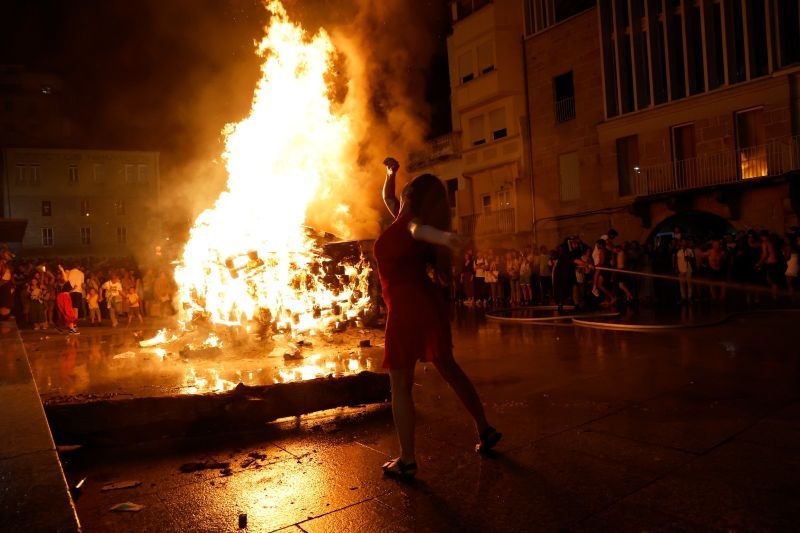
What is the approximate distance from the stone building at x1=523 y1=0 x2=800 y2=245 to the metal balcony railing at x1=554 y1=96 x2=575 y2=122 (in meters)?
0.05

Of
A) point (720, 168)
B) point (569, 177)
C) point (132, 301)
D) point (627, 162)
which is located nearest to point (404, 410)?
point (132, 301)

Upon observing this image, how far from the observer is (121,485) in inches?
145

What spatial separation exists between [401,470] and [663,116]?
2214cm

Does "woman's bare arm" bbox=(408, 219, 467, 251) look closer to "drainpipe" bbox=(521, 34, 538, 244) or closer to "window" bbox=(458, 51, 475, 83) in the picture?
"drainpipe" bbox=(521, 34, 538, 244)

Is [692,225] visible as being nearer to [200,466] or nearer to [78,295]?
[78,295]

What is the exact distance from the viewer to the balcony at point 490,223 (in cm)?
2847

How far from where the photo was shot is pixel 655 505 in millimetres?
3006

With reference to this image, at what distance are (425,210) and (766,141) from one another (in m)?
20.1

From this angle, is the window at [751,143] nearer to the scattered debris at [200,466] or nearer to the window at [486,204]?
the window at [486,204]

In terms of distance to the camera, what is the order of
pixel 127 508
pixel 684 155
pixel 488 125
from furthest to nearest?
pixel 488 125, pixel 684 155, pixel 127 508

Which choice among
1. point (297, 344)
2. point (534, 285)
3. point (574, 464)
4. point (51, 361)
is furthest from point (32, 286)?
point (574, 464)

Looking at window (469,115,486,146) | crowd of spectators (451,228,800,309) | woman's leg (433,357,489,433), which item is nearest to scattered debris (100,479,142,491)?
woman's leg (433,357,489,433)

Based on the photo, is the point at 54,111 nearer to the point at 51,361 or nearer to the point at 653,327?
the point at 51,361

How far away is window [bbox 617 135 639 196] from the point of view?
915 inches
